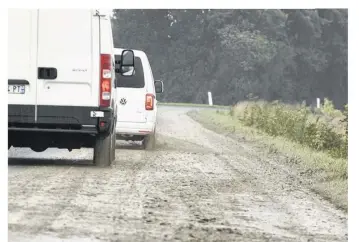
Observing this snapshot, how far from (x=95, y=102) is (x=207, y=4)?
1654 millimetres

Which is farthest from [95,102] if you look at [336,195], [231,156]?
[231,156]

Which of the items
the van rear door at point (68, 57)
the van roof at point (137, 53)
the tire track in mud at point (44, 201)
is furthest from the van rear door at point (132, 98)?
the van rear door at point (68, 57)

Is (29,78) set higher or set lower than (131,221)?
higher

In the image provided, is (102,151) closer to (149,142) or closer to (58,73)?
(58,73)

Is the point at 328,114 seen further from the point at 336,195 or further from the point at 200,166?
the point at 336,195

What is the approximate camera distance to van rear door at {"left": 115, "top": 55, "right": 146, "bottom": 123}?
1313 centimetres

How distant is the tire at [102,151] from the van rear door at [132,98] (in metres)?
1.74

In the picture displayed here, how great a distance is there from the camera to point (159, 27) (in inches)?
415

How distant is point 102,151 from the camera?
1127 cm

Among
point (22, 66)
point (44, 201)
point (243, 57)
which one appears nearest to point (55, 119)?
point (22, 66)

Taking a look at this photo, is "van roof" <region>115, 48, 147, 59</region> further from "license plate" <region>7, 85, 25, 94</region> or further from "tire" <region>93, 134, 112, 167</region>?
"license plate" <region>7, 85, 25, 94</region>

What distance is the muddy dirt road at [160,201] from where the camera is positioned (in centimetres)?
787

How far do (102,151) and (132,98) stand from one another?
2.24m
